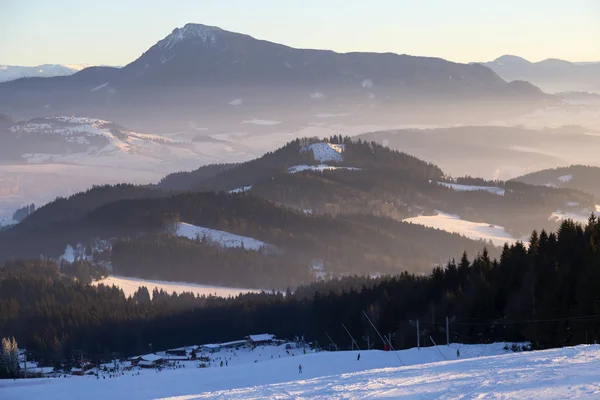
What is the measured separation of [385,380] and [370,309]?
54609mm

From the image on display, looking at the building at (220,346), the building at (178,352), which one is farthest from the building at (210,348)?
the building at (178,352)

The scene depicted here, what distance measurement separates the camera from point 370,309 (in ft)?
351

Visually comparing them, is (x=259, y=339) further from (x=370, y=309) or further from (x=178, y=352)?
(x=370, y=309)

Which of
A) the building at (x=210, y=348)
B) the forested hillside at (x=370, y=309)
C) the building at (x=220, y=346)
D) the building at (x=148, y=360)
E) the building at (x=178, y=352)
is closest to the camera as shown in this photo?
the forested hillside at (x=370, y=309)

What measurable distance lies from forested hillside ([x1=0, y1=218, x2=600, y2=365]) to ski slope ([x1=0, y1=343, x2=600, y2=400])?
6.13m

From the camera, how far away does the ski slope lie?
4581 cm

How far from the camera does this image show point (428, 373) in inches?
2120

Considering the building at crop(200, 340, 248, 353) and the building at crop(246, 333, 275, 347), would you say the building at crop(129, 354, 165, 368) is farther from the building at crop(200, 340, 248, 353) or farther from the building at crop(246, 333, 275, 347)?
the building at crop(246, 333, 275, 347)

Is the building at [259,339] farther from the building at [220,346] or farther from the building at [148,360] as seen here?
the building at [148,360]

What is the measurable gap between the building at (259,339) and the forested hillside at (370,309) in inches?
88.7

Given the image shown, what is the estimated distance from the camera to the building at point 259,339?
436 ft

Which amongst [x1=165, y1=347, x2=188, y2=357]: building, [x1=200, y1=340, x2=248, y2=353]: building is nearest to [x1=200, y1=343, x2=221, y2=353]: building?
[x1=200, y1=340, x2=248, y2=353]: building

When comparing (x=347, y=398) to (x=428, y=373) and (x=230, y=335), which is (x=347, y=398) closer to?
(x=428, y=373)

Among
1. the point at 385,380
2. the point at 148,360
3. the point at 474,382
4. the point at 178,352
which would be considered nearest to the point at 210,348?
the point at 178,352
